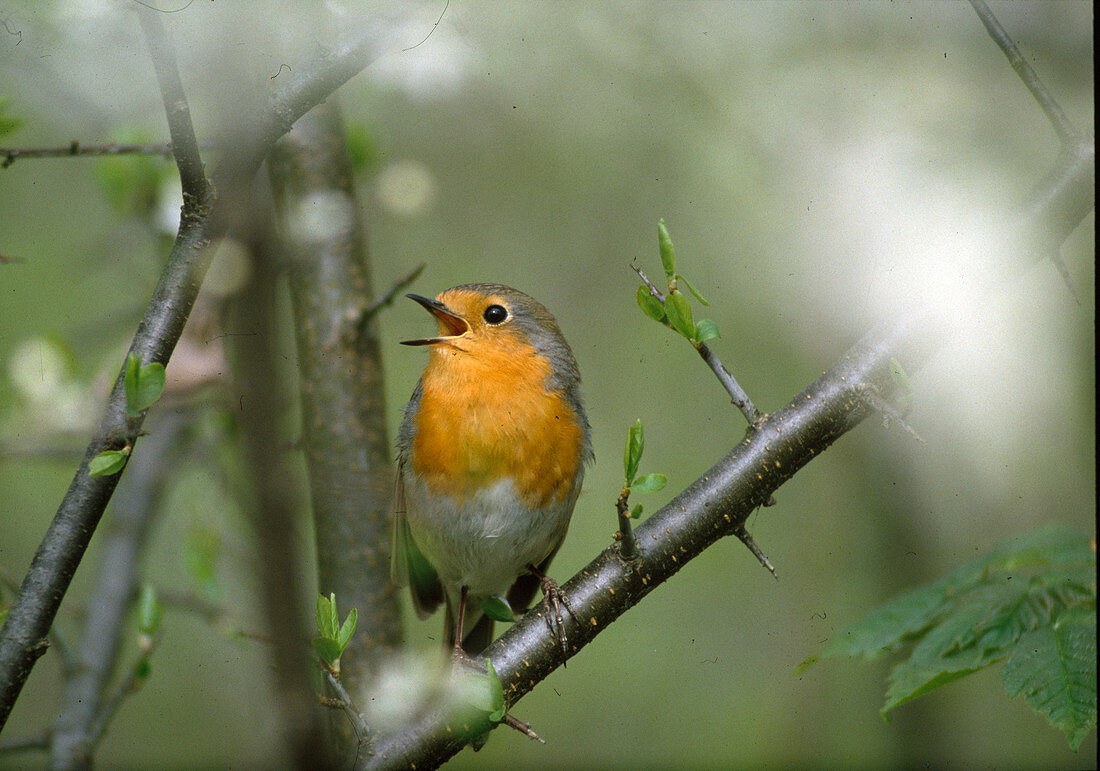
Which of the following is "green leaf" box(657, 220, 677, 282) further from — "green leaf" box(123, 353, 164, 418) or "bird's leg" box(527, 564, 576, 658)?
"green leaf" box(123, 353, 164, 418)


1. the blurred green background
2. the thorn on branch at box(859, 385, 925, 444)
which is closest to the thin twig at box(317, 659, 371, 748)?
the blurred green background

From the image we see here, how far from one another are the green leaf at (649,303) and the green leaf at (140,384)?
2.35ft

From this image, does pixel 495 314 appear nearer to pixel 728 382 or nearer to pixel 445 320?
pixel 445 320

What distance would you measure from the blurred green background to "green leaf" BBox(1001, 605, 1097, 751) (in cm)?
55

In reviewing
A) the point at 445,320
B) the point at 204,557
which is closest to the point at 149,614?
the point at 204,557

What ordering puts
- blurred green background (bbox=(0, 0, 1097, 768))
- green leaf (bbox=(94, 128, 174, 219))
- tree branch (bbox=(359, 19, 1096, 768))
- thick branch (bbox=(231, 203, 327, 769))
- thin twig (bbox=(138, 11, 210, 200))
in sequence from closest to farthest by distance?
thick branch (bbox=(231, 203, 327, 769)), thin twig (bbox=(138, 11, 210, 200)), tree branch (bbox=(359, 19, 1096, 768)), blurred green background (bbox=(0, 0, 1097, 768)), green leaf (bbox=(94, 128, 174, 219))

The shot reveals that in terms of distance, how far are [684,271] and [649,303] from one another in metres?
1.68

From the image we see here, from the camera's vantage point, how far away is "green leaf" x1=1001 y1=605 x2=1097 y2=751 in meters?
1.21

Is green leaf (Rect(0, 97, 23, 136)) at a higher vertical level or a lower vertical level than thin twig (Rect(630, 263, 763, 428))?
higher

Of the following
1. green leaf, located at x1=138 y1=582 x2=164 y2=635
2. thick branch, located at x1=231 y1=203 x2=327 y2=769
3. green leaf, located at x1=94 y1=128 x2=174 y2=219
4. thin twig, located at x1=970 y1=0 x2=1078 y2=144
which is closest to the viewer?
thick branch, located at x1=231 y1=203 x2=327 y2=769

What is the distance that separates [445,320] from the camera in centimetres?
204

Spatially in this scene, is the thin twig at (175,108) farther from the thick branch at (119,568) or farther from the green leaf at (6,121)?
the thick branch at (119,568)

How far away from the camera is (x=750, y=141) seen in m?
2.54

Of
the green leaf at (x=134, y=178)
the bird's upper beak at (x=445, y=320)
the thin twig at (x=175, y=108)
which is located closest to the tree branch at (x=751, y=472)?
the bird's upper beak at (x=445, y=320)
